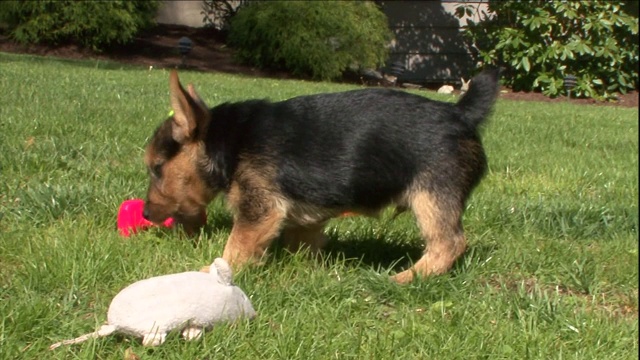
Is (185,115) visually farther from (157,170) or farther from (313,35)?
(313,35)

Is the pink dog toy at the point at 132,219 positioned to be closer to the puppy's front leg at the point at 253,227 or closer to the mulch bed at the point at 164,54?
the puppy's front leg at the point at 253,227

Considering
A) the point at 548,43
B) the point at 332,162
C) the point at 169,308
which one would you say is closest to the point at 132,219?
the point at 332,162

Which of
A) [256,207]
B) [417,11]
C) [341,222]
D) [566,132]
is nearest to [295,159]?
[256,207]

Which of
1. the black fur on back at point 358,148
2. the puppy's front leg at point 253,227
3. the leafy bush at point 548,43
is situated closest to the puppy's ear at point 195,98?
the black fur on back at point 358,148

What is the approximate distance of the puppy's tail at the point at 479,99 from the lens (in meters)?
4.21

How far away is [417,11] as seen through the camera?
24.8 m

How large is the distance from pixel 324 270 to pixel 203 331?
946 millimetres

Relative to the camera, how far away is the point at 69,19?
20109mm

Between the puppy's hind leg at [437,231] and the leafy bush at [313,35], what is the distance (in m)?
15.8

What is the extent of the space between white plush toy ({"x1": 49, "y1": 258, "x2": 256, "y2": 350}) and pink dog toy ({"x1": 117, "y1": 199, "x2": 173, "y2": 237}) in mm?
1171

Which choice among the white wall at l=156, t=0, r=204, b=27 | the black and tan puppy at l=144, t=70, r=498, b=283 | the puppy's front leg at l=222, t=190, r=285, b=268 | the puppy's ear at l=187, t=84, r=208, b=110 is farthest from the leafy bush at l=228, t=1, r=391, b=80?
the puppy's front leg at l=222, t=190, r=285, b=268

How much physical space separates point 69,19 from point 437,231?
1780 centimetres

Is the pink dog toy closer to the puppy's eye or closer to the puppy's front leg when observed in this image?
the puppy's eye

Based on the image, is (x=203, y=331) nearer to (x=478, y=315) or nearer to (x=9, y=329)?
(x=9, y=329)
